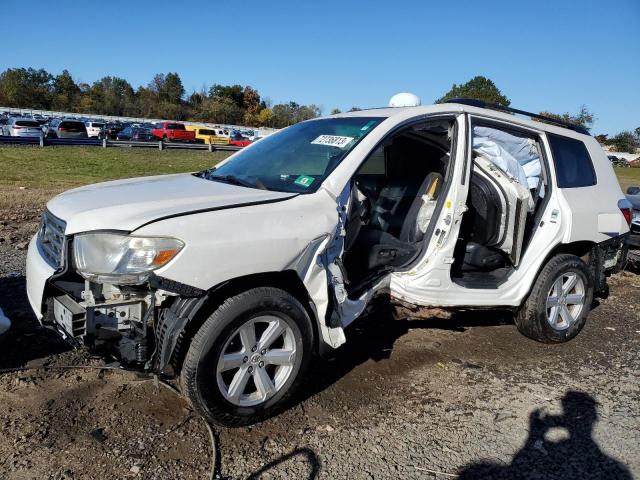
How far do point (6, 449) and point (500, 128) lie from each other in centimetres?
413

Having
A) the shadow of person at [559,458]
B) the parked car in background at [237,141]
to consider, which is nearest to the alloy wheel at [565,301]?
the shadow of person at [559,458]

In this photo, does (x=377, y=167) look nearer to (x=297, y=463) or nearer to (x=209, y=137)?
(x=297, y=463)

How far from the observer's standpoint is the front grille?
2.99 metres

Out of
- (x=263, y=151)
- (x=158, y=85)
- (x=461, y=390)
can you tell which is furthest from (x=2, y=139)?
(x=158, y=85)

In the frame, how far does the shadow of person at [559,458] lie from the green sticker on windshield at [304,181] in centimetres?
189

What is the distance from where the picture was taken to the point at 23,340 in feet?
13.1

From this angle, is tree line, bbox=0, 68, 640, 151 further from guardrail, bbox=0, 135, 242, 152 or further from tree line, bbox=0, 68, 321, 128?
guardrail, bbox=0, 135, 242, 152

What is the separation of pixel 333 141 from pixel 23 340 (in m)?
2.75

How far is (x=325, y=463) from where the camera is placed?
112 inches

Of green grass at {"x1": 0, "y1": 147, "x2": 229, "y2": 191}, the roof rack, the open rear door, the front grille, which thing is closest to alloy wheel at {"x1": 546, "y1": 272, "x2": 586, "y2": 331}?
the open rear door

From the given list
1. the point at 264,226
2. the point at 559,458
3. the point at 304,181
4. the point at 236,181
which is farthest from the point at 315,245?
the point at 559,458

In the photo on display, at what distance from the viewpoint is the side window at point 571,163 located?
480cm

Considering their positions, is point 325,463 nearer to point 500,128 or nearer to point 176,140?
point 500,128

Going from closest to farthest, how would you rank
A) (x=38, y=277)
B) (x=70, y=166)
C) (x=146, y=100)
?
1. (x=38, y=277)
2. (x=70, y=166)
3. (x=146, y=100)
